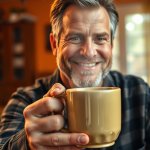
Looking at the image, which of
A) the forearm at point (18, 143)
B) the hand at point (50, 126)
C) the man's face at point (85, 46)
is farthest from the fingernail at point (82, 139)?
the man's face at point (85, 46)

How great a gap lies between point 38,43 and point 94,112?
497 centimetres

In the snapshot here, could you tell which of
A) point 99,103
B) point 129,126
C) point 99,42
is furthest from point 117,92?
point 129,126

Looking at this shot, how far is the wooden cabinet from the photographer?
17.0 feet

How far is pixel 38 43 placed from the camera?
5.48m

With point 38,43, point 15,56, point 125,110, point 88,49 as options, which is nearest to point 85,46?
point 88,49

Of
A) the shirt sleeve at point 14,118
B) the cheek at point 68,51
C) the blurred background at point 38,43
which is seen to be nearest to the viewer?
the shirt sleeve at point 14,118

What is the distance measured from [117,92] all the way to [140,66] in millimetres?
4899

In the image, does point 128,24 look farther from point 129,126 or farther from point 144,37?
point 129,126

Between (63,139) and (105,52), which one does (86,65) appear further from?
(63,139)

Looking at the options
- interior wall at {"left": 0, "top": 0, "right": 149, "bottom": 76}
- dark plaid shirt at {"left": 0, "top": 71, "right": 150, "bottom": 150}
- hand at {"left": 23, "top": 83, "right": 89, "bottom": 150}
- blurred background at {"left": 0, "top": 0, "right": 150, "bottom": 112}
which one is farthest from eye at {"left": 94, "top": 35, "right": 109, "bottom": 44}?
interior wall at {"left": 0, "top": 0, "right": 149, "bottom": 76}

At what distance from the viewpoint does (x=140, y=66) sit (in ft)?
17.7

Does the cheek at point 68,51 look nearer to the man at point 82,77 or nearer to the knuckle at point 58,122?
the man at point 82,77

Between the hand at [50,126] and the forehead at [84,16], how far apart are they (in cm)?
35

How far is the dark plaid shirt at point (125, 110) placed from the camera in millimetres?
1021
